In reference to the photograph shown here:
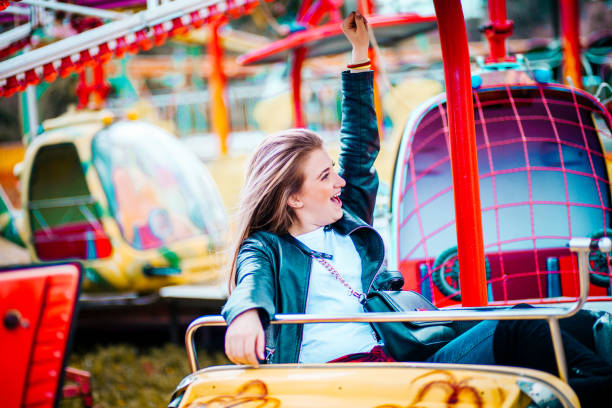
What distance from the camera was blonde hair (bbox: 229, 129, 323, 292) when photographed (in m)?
1.83

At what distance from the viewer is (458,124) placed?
6.42ft

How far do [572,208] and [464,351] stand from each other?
76.1 inches

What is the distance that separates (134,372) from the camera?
13.0ft

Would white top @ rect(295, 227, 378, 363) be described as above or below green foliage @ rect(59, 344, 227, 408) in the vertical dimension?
above

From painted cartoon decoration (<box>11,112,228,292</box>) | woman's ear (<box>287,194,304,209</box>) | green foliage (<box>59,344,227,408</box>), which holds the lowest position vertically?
green foliage (<box>59,344,227,408</box>)

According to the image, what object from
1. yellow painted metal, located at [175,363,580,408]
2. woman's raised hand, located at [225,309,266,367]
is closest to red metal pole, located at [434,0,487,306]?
yellow painted metal, located at [175,363,580,408]

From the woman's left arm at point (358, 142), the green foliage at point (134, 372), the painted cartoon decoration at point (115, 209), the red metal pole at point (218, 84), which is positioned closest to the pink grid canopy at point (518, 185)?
the woman's left arm at point (358, 142)

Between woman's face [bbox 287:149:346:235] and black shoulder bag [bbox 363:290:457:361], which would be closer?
Result: black shoulder bag [bbox 363:290:457:361]

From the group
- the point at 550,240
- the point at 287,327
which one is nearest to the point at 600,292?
the point at 550,240

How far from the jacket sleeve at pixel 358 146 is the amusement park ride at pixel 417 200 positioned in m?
0.26

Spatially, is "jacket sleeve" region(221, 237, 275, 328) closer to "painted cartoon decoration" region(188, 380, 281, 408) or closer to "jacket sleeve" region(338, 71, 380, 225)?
"painted cartoon decoration" region(188, 380, 281, 408)

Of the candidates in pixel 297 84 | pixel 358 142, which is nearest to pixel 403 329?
pixel 358 142

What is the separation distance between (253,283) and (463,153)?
827mm

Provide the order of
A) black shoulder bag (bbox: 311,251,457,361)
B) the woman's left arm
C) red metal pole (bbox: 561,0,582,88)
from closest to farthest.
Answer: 1. black shoulder bag (bbox: 311,251,457,361)
2. the woman's left arm
3. red metal pole (bbox: 561,0,582,88)
